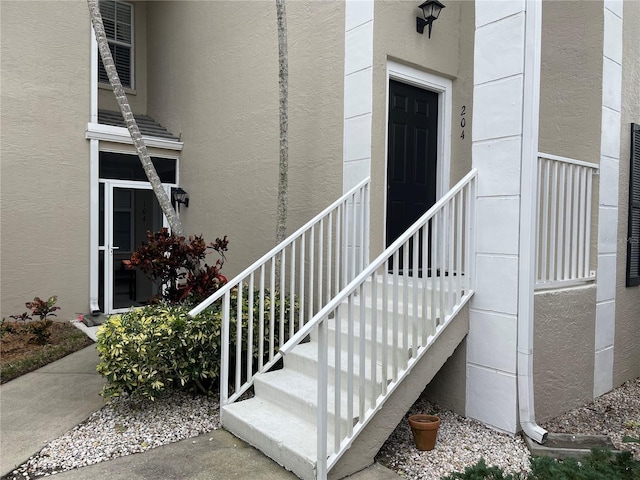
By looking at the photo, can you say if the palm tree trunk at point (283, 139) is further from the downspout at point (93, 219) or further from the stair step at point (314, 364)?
the downspout at point (93, 219)

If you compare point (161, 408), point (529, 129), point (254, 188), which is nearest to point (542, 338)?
point (529, 129)

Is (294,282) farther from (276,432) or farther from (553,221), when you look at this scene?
(553,221)

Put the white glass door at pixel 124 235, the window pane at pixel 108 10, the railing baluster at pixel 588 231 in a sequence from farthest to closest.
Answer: the window pane at pixel 108 10 → the white glass door at pixel 124 235 → the railing baluster at pixel 588 231

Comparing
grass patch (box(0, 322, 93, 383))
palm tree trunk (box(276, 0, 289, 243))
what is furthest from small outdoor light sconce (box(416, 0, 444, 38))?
grass patch (box(0, 322, 93, 383))

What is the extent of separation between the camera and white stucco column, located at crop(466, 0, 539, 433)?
3.27 m

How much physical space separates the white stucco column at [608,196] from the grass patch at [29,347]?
5143 millimetres

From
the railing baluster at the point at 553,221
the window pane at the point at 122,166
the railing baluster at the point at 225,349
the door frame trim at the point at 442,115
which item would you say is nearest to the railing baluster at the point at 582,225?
the railing baluster at the point at 553,221

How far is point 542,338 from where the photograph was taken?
3482 millimetres

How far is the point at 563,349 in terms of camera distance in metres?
3.68

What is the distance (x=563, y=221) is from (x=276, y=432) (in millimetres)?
2776

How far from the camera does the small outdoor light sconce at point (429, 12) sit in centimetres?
437

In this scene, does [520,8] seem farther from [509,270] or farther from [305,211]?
[305,211]

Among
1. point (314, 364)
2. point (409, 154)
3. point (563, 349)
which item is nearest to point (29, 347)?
point (314, 364)

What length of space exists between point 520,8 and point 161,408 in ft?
12.9
